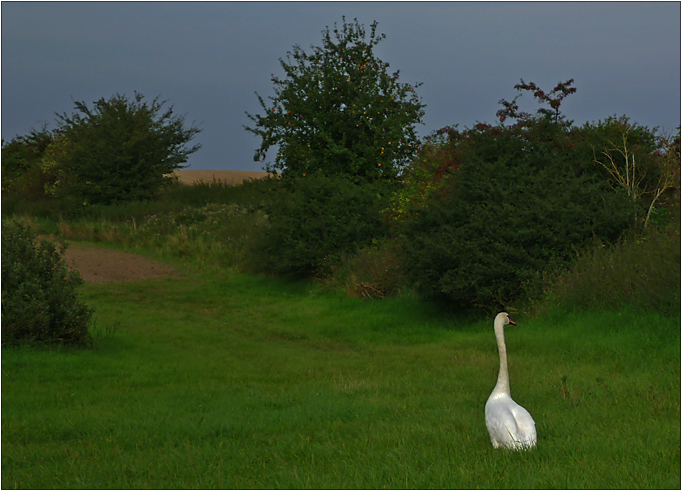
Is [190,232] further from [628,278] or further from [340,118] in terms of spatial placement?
[628,278]

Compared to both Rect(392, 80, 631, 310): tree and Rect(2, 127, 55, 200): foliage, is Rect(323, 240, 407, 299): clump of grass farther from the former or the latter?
Rect(2, 127, 55, 200): foliage

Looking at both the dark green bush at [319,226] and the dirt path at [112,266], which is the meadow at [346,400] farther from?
the dirt path at [112,266]

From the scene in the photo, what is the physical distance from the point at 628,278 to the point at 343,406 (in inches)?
268

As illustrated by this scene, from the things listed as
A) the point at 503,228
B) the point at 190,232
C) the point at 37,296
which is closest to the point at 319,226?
the point at 503,228

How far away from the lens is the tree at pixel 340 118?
27406 mm

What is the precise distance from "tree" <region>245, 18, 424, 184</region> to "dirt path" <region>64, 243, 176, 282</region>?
742cm

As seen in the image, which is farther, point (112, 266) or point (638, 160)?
point (112, 266)

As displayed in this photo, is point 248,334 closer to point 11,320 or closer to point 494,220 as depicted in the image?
point 11,320

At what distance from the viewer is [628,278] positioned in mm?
11344

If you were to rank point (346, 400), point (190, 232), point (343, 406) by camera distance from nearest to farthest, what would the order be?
point (343, 406) → point (346, 400) → point (190, 232)

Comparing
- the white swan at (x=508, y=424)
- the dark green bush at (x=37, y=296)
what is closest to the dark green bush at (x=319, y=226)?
the dark green bush at (x=37, y=296)

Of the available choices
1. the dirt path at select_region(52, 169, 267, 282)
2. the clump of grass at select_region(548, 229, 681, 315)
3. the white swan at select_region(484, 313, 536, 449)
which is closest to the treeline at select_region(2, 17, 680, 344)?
the clump of grass at select_region(548, 229, 681, 315)

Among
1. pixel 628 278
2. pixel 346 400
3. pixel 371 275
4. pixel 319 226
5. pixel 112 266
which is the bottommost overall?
pixel 346 400

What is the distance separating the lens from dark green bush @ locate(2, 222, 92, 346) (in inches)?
382
